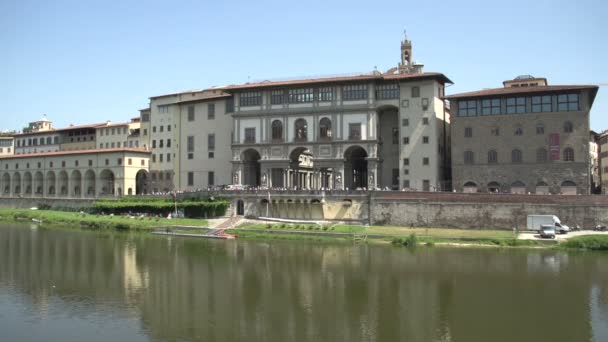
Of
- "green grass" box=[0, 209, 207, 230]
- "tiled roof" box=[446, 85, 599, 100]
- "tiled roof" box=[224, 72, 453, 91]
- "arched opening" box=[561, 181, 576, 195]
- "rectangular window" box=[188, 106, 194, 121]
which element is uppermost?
"tiled roof" box=[224, 72, 453, 91]

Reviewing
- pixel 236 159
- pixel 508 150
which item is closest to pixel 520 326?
pixel 508 150

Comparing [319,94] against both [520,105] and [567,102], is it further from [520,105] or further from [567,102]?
[567,102]

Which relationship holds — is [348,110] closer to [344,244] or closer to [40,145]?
[344,244]

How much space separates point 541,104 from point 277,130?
102 feet

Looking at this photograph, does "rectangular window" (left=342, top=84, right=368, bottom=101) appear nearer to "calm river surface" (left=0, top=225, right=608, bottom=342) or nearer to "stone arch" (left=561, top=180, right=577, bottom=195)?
"calm river surface" (left=0, top=225, right=608, bottom=342)

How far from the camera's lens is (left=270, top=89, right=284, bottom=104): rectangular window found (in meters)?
72.0

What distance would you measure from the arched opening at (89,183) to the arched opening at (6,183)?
20385 mm

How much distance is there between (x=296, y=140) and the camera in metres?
70.9

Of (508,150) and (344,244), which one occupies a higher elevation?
(508,150)

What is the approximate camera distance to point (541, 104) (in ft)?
197

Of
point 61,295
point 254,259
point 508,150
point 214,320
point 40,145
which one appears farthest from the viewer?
point 40,145

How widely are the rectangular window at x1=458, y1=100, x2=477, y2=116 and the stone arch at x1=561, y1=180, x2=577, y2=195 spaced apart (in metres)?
11.9

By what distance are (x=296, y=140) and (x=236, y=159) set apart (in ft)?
28.4

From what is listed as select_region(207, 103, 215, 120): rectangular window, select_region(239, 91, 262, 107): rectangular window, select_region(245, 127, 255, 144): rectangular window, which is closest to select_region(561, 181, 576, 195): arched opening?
select_region(245, 127, 255, 144): rectangular window
